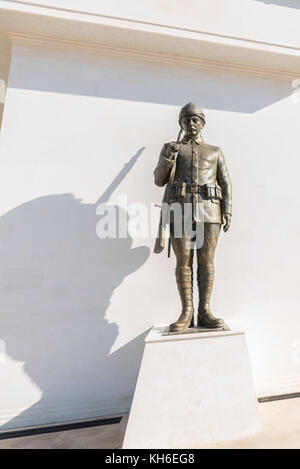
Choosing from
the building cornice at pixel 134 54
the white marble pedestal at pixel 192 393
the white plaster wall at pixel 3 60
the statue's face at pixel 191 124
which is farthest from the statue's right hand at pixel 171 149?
the white plaster wall at pixel 3 60

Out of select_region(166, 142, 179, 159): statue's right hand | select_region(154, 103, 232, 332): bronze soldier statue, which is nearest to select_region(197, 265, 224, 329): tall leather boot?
select_region(154, 103, 232, 332): bronze soldier statue

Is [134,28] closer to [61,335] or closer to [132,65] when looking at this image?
[132,65]

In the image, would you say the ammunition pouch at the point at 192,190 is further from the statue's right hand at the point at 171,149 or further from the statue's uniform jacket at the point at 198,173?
the statue's right hand at the point at 171,149

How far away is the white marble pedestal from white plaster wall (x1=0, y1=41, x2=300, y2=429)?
57 centimetres

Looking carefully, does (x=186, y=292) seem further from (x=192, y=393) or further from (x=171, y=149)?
(x=171, y=149)

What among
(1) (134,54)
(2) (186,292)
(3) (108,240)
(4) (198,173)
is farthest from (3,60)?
(2) (186,292)

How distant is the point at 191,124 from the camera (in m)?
1.57

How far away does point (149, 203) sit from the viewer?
210 centimetres

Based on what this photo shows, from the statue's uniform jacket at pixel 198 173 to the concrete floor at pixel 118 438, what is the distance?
4.28 ft

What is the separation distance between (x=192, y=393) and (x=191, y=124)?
66.6 inches

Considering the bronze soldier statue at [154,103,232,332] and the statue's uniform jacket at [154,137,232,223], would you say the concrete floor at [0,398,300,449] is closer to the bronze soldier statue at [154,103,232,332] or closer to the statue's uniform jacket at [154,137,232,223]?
the bronze soldier statue at [154,103,232,332]

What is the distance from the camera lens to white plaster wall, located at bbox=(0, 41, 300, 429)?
1814 mm

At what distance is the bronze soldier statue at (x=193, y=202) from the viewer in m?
1.51

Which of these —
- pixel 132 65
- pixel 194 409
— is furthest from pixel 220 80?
pixel 194 409
